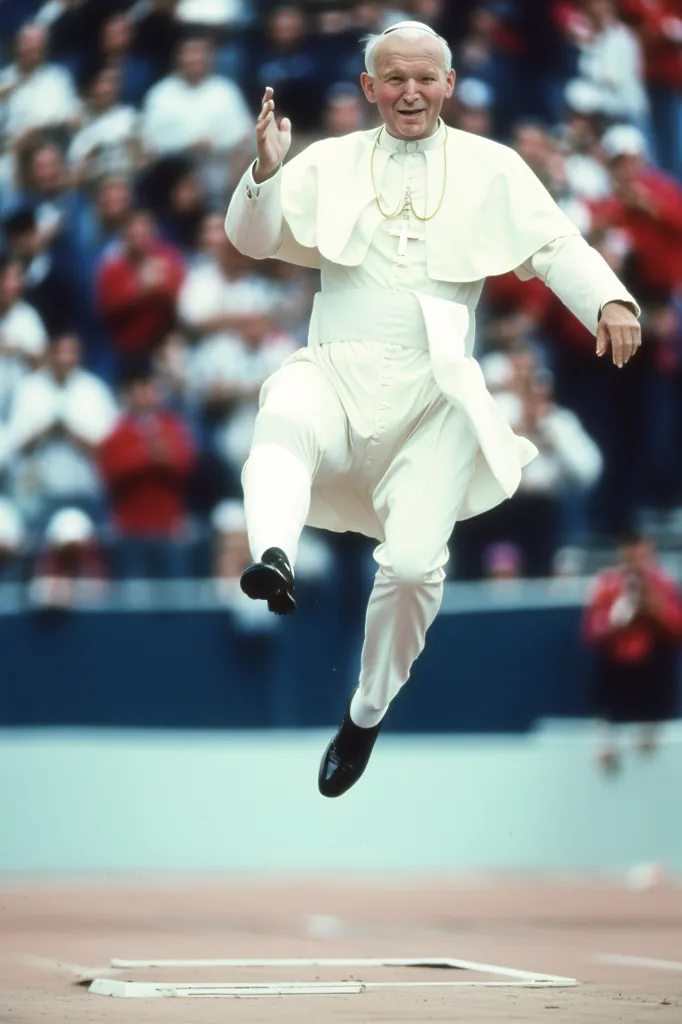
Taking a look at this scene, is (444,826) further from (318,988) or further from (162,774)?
(318,988)

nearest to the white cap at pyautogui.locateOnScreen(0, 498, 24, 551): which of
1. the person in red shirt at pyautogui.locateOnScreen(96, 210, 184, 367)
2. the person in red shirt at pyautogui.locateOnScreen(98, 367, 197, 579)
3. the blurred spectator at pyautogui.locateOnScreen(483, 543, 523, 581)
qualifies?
the person in red shirt at pyautogui.locateOnScreen(98, 367, 197, 579)

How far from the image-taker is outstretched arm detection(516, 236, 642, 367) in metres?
6.97

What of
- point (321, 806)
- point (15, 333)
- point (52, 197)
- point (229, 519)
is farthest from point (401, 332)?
point (52, 197)

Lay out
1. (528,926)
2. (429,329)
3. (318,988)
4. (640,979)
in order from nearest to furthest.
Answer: (429,329), (318,988), (640,979), (528,926)

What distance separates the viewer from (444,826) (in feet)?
43.1

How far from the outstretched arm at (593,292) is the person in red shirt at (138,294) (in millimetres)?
6239

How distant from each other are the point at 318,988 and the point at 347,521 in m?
1.67

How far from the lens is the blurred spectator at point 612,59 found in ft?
46.0

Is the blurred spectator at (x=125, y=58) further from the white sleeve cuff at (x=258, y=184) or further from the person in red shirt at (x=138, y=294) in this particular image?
the white sleeve cuff at (x=258, y=184)

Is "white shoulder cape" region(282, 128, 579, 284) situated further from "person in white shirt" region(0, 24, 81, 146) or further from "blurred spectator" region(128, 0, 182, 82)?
"person in white shirt" region(0, 24, 81, 146)

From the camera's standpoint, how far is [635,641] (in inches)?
493

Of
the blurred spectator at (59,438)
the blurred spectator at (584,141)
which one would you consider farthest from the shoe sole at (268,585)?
the blurred spectator at (584,141)

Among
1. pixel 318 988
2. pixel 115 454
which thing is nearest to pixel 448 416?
pixel 318 988

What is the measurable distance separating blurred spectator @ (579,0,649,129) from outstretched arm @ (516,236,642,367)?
6808 mm
